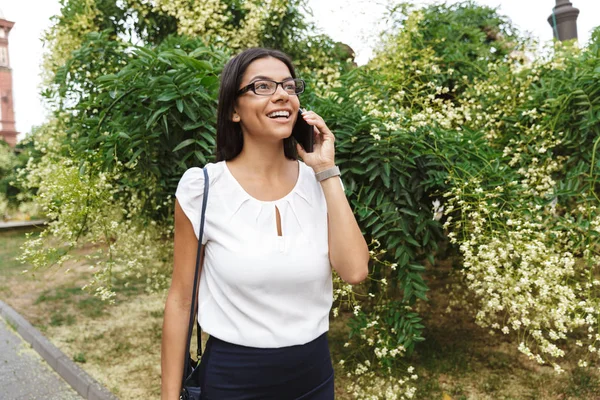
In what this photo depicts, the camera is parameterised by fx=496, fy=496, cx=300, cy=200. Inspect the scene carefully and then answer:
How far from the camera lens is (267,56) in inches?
71.9

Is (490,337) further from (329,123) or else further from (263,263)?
(263,263)

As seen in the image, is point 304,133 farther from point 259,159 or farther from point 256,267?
point 256,267

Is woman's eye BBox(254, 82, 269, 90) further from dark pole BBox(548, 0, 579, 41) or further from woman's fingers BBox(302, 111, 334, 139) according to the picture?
dark pole BBox(548, 0, 579, 41)

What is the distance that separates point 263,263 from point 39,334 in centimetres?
561

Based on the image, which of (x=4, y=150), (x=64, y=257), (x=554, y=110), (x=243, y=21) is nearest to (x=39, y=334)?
(x=64, y=257)

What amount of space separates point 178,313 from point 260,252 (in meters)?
0.41

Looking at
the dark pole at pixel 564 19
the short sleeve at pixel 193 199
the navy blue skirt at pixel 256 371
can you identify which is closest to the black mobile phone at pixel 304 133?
the short sleeve at pixel 193 199

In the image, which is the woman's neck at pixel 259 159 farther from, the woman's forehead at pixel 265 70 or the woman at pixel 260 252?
the woman's forehead at pixel 265 70

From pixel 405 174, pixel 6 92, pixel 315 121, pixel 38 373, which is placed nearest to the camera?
pixel 315 121

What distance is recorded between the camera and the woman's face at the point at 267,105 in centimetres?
177

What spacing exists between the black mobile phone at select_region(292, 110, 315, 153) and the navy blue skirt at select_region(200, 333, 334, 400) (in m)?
0.75

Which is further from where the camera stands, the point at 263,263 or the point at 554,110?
the point at 554,110

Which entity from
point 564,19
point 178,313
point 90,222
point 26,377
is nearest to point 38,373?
point 26,377

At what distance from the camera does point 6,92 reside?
5678 centimetres
